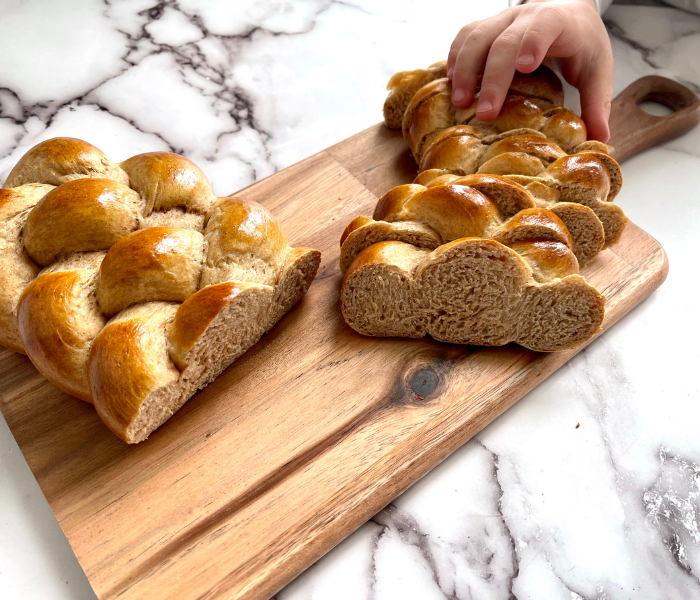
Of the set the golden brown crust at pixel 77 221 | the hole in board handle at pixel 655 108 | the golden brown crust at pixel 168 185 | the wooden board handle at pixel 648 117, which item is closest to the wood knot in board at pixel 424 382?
the golden brown crust at pixel 168 185

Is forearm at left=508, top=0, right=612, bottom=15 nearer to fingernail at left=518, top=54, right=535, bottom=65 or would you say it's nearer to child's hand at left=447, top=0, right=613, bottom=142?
child's hand at left=447, top=0, right=613, bottom=142

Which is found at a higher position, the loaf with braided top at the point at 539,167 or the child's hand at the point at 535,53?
the child's hand at the point at 535,53

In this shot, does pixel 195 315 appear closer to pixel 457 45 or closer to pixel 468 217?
pixel 468 217

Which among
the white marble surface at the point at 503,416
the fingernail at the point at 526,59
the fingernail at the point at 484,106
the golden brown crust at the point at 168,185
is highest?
the fingernail at the point at 526,59

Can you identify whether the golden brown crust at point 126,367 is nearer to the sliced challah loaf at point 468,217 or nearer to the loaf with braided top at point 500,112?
the sliced challah loaf at point 468,217

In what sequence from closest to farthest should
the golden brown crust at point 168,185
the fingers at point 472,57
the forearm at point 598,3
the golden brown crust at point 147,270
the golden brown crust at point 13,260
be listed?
1. the golden brown crust at point 147,270
2. the golden brown crust at point 13,260
3. the golden brown crust at point 168,185
4. the fingers at point 472,57
5. the forearm at point 598,3

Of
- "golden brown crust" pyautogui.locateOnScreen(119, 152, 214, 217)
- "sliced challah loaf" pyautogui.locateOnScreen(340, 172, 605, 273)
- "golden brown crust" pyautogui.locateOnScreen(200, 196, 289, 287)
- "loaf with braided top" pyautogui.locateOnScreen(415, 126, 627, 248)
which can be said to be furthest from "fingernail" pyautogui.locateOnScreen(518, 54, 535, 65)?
"golden brown crust" pyautogui.locateOnScreen(119, 152, 214, 217)

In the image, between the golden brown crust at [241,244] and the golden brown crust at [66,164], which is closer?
the golden brown crust at [241,244]
